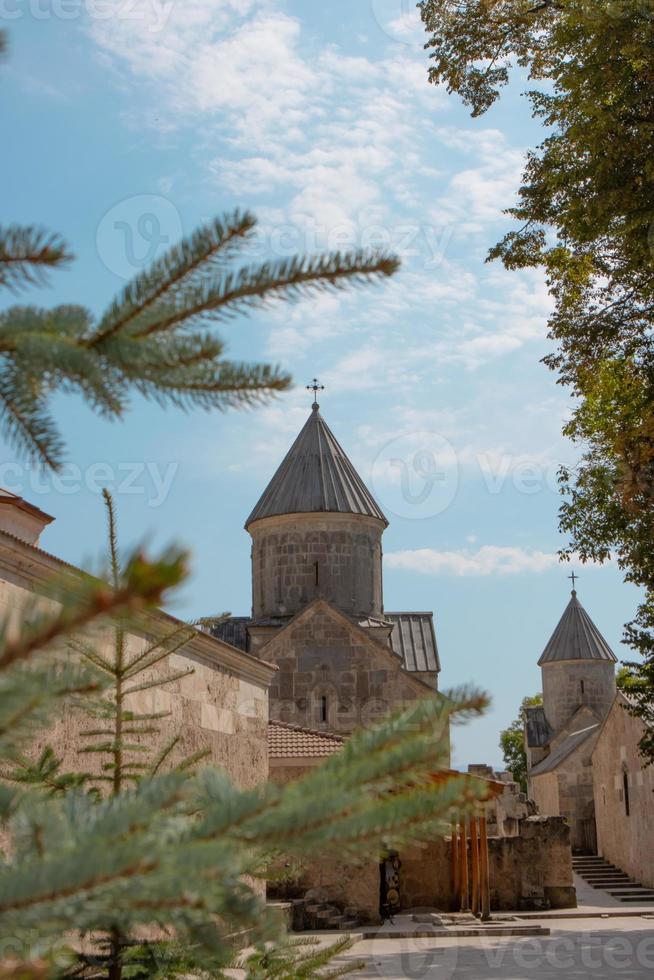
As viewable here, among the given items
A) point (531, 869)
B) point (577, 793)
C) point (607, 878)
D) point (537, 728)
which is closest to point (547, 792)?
point (577, 793)

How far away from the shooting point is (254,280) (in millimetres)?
1680

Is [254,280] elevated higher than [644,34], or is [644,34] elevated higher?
[644,34]

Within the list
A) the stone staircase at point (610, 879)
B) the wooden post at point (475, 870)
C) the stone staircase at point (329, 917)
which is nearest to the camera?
the stone staircase at point (329, 917)

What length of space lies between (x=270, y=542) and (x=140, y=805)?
28.2 m

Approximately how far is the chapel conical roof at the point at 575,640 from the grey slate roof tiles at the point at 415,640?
13.8 m

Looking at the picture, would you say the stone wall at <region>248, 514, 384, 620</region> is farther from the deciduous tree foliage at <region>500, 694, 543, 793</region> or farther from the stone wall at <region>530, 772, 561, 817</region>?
the deciduous tree foliage at <region>500, 694, 543, 793</region>

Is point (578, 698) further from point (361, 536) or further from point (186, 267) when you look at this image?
point (186, 267)

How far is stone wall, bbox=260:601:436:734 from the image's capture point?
83.6 ft

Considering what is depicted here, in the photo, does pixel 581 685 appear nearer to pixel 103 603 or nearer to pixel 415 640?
pixel 415 640

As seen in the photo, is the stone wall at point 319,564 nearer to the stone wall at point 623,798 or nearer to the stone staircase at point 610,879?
the stone wall at point 623,798

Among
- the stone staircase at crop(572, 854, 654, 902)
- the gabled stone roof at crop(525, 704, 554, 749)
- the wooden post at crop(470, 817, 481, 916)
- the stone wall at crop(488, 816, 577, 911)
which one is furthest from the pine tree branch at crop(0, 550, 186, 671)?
the gabled stone roof at crop(525, 704, 554, 749)

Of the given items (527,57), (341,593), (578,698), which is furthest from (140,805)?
(578,698)

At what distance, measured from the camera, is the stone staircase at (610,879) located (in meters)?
23.8

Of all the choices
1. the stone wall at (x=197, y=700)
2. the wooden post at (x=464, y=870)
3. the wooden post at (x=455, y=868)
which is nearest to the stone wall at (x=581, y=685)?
the wooden post at (x=455, y=868)
